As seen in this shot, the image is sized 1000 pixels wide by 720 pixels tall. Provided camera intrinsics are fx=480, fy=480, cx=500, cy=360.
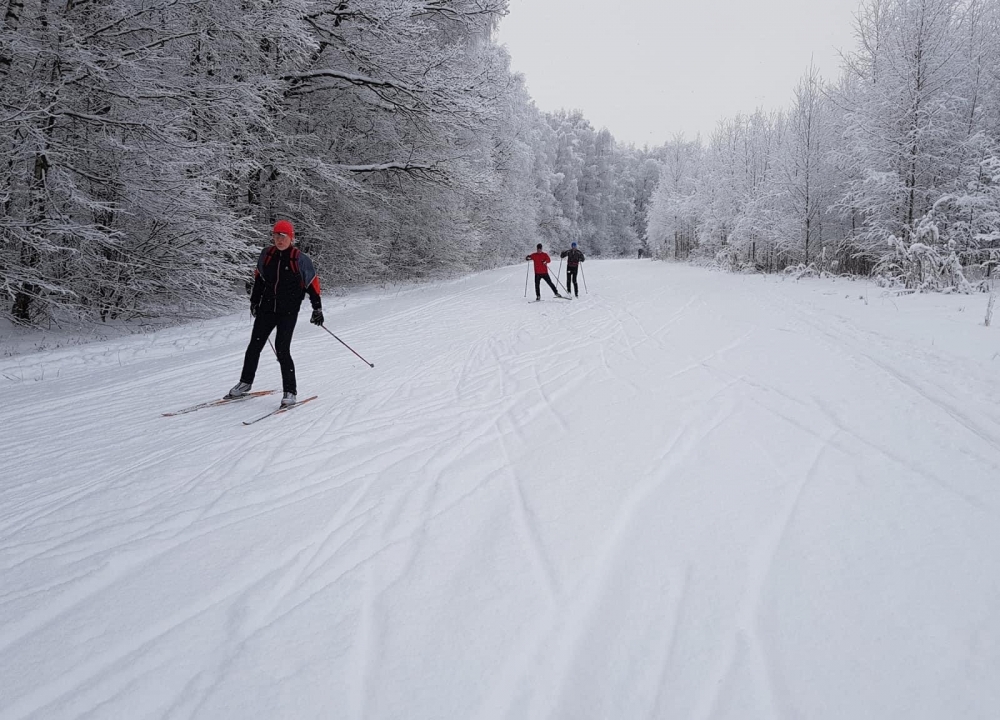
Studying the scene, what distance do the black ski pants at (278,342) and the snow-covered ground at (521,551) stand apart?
41 cm

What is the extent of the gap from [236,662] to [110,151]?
10.7 metres

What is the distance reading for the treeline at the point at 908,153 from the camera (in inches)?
508

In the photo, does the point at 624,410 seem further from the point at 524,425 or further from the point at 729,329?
the point at 729,329

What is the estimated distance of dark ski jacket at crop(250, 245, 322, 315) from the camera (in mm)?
5223

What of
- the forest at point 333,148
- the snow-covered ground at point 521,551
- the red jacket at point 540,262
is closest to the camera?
the snow-covered ground at point 521,551

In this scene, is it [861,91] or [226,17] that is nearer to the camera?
[226,17]

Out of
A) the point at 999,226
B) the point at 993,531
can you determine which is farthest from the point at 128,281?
the point at 999,226

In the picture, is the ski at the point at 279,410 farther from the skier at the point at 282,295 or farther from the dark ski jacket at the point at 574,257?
the dark ski jacket at the point at 574,257

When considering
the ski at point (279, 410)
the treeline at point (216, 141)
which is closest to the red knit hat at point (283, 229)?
the ski at point (279, 410)

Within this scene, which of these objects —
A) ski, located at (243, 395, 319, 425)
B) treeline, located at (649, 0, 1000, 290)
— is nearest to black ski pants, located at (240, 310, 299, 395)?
ski, located at (243, 395, 319, 425)

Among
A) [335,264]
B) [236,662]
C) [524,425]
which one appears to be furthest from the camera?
[335,264]

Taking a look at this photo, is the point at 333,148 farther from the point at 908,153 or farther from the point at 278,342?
the point at 908,153

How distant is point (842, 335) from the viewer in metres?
7.39

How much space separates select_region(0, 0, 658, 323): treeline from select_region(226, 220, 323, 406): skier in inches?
169
